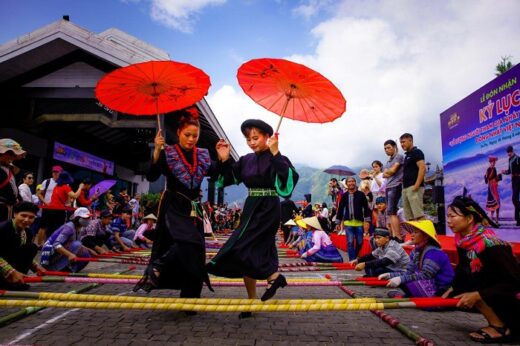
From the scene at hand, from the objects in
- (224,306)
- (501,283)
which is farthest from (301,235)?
(224,306)

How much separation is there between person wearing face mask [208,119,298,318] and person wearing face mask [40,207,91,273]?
10.6 feet

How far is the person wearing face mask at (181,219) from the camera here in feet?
10.7

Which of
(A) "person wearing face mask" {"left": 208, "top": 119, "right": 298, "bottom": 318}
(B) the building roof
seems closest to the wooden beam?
(B) the building roof

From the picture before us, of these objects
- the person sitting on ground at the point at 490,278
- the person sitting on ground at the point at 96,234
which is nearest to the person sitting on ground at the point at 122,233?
the person sitting on ground at the point at 96,234

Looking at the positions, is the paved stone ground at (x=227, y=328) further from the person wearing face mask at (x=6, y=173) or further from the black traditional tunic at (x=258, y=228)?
the person wearing face mask at (x=6, y=173)

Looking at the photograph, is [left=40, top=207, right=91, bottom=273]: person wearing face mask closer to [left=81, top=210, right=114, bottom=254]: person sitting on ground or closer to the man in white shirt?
[left=81, top=210, right=114, bottom=254]: person sitting on ground

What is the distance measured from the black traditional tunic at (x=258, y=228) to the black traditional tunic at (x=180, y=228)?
0.22 metres

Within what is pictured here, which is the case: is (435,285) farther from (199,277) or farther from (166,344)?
(166,344)

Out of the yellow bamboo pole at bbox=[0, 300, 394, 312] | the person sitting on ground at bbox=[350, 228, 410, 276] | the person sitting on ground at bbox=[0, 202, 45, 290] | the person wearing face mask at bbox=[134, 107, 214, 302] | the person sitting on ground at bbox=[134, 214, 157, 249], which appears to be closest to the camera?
the yellow bamboo pole at bbox=[0, 300, 394, 312]

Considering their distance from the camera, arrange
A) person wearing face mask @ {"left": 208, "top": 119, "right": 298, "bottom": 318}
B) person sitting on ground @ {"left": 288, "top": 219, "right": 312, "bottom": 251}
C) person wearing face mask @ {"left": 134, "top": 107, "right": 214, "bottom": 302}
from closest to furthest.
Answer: person wearing face mask @ {"left": 208, "top": 119, "right": 298, "bottom": 318}
person wearing face mask @ {"left": 134, "top": 107, "right": 214, "bottom": 302}
person sitting on ground @ {"left": 288, "top": 219, "right": 312, "bottom": 251}

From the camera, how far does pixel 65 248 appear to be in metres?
5.52

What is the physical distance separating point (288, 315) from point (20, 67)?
42.1 ft

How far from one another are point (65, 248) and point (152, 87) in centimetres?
330

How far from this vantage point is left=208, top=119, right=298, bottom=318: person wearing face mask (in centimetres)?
316
